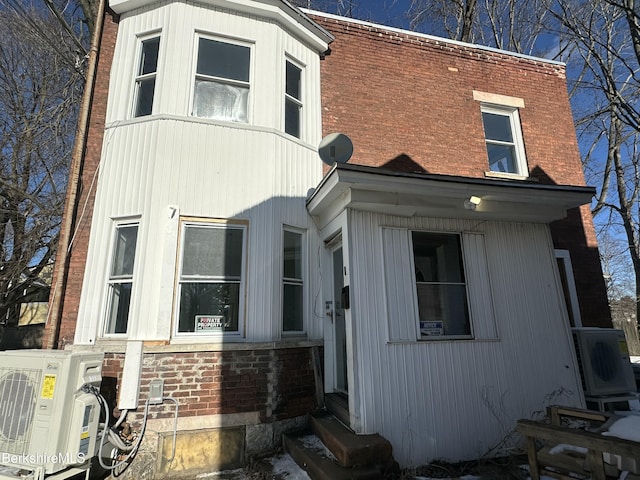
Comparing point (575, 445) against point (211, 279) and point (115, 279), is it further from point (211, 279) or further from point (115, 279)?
point (115, 279)

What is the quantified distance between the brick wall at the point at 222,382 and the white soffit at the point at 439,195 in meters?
2.45

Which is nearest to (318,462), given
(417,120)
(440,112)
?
(417,120)

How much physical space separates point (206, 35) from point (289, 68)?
1.55 meters

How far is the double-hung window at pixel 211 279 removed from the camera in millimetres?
5035

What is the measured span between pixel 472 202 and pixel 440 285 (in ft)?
4.09

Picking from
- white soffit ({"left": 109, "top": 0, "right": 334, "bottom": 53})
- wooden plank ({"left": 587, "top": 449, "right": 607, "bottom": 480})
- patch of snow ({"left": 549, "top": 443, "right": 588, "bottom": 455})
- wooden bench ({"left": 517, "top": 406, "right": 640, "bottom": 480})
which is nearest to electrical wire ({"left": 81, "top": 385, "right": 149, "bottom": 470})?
wooden bench ({"left": 517, "top": 406, "right": 640, "bottom": 480})

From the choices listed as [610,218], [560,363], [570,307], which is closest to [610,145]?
[610,218]

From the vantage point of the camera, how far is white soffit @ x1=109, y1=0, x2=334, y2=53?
621 cm

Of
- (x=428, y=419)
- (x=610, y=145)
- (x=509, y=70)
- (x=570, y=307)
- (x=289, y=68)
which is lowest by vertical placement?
(x=428, y=419)

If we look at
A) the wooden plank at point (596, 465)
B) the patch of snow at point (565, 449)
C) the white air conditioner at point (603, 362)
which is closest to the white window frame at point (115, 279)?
the patch of snow at point (565, 449)

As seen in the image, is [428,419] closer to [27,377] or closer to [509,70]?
[27,377]

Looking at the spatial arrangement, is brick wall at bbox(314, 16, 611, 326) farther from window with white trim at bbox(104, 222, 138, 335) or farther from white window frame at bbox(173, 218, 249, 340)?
window with white trim at bbox(104, 222, 138, 335)

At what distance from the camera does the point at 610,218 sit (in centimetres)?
1692

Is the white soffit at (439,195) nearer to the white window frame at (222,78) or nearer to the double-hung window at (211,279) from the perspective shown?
the double-hung window at (211,279)
